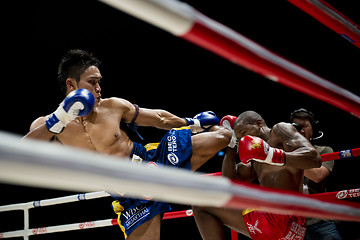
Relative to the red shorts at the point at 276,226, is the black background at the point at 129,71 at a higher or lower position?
higher

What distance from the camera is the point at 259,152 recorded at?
4.21 feet

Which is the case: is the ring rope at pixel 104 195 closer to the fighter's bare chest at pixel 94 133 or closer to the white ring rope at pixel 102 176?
the fighter's bare chest at pixel 94 133

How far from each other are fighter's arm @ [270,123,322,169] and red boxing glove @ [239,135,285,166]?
0.05 m

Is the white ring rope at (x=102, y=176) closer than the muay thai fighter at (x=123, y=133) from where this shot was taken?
Yes

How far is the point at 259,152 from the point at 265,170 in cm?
34

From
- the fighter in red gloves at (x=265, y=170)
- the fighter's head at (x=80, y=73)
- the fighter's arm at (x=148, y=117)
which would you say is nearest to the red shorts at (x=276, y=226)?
the fighter in red gloves at (x=265, y=170)

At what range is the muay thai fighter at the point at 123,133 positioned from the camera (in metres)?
1.49

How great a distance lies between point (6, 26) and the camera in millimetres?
4691

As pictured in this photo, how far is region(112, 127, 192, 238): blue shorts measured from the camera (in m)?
1.56

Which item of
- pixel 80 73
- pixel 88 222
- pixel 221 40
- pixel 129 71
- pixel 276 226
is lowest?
pixel 276 226

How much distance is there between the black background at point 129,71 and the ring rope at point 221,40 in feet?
10.4

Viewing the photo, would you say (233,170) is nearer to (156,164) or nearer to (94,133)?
(156,164)

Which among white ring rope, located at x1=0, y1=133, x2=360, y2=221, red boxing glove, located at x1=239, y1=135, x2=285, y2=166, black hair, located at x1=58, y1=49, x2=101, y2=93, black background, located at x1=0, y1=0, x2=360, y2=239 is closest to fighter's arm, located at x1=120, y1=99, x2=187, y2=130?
black hair, located at x1=58, y1=49, x2=101, y2=93

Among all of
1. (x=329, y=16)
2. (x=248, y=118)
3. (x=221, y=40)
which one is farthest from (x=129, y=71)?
(x=221, y=40)
